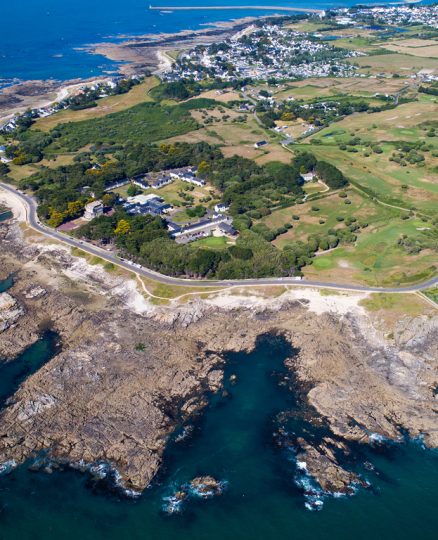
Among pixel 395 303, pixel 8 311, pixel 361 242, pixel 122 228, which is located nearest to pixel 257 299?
pixel 395 303

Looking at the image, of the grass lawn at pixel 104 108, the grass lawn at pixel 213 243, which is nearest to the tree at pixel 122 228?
the grass lawn at pixel 213 243

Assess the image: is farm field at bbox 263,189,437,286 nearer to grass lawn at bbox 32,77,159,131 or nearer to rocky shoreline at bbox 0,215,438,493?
rocky shoreline at bbox 0,215,438,493

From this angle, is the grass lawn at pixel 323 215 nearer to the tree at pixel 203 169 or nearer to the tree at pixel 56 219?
the tree at pixel 203 169

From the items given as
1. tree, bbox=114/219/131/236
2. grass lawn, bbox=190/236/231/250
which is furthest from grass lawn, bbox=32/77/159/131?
grass lawn, bbox=190/236/231/250

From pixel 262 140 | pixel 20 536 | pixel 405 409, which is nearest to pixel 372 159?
pixel 262 140

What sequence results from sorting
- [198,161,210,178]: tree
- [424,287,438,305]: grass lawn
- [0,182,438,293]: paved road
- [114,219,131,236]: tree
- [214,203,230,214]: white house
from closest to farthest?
[424,287,438,305]: grass lawn < [0,182,438,293]: paved road < [114,219,131,236]: tree < [214,203,230,214]: white house < [198,161,210,178]: tree

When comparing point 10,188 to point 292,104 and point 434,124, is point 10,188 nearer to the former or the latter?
point 292,104
